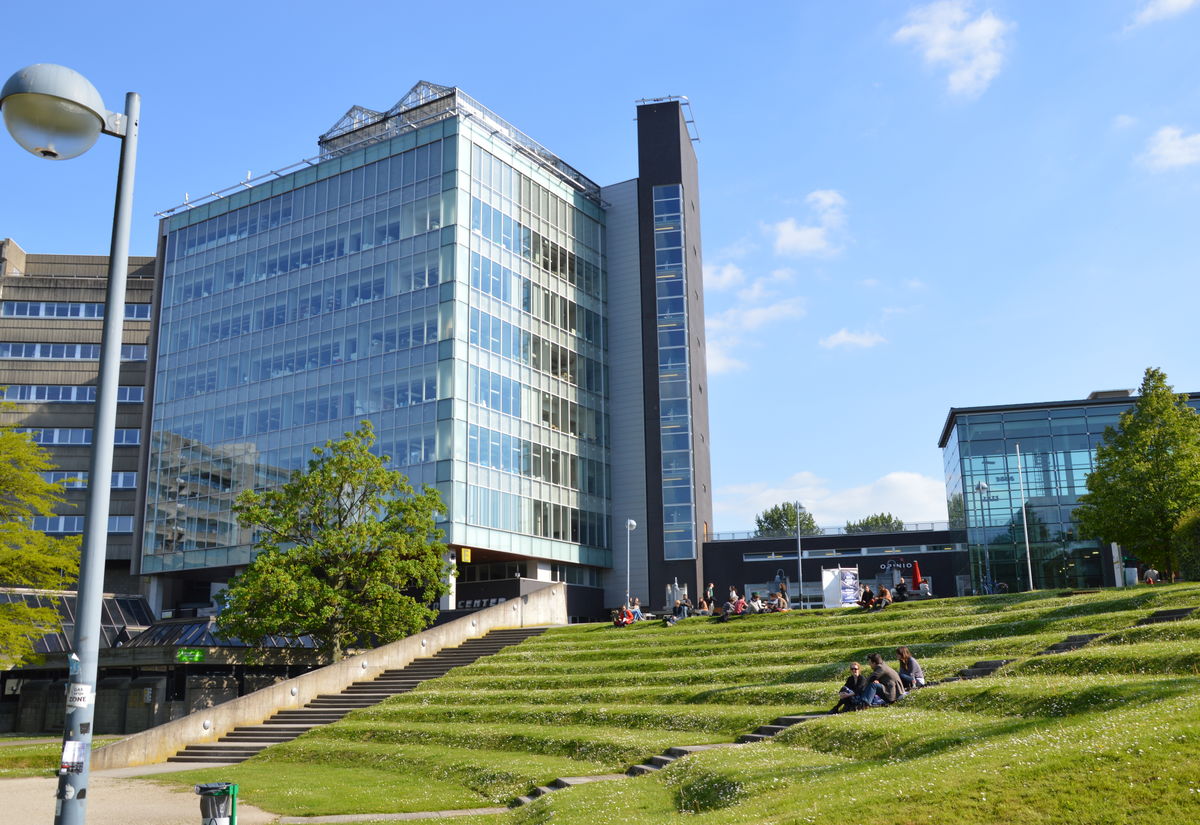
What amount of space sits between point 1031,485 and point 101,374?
228 feet

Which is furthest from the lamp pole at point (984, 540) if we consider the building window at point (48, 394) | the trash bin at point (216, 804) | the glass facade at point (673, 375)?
the building window at point (48, 394)

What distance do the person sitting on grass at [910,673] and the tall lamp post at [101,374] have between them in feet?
68.3

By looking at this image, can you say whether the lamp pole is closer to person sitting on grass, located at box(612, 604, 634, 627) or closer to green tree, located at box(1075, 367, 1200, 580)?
green tree, located at box(1075, 367, 1200, 580)

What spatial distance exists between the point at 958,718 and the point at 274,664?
34029 millimetres

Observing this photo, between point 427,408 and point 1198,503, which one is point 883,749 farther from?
point 427,408

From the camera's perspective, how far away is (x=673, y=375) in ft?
251

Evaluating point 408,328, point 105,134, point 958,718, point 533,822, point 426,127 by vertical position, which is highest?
point 426,127

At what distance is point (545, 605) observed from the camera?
177 ft

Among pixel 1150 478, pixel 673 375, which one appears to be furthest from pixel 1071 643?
pixel 673 375

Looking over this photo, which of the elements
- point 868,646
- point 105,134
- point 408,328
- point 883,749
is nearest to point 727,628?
point 868,646

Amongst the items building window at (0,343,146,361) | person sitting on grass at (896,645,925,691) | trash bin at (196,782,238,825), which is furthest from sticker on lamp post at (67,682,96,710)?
building window at (0,343,146,361)

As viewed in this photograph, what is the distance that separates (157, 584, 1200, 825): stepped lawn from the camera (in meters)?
13.2

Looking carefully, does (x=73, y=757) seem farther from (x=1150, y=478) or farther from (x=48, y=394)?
(x=48, y=394)

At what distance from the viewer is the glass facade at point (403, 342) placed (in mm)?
64438
